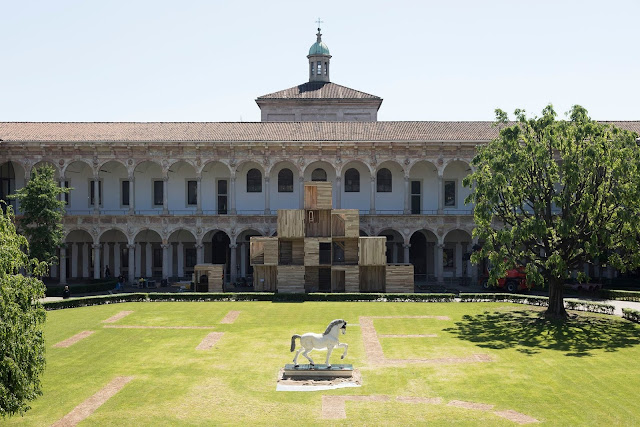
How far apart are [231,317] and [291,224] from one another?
439 inches

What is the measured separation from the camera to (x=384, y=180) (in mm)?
56188

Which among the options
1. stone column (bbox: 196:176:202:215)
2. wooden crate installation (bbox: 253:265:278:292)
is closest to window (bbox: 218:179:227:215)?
stone column (bbox: 196:176:202:215)

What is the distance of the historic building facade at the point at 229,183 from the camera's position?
5272 cm

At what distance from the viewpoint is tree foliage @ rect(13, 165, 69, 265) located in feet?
151

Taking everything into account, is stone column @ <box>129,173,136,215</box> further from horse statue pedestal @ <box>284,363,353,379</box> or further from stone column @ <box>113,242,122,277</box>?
horse statue pedestal @ <box>284,363,353,379</box>

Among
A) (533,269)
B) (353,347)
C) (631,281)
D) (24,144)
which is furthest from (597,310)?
(24,144)

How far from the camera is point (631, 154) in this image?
32.0 m

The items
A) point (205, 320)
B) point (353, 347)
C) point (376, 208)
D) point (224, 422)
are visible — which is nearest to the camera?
point (224, 422)

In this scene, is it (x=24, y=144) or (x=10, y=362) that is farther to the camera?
(x=24, y=144)

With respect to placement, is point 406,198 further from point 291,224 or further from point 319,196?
point 291,224

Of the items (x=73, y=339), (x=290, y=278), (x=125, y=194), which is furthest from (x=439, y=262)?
(x=73, y=339)

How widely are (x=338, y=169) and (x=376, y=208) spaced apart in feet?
17.1

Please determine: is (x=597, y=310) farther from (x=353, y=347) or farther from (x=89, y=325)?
(x=89, y=325)

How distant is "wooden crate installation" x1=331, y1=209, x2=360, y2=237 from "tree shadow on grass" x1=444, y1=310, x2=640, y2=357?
40.2 ft
